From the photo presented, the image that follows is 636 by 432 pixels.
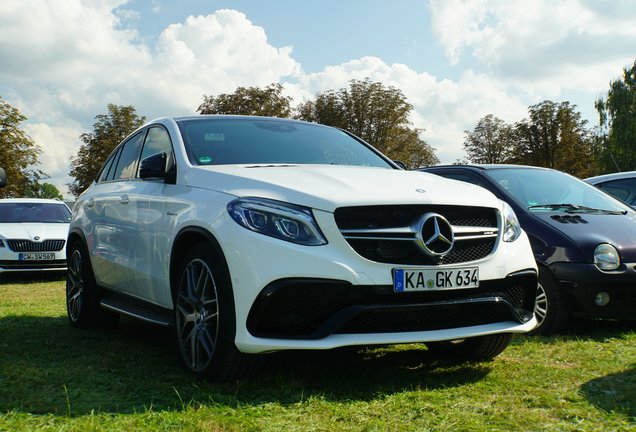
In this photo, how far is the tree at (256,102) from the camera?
4806cm

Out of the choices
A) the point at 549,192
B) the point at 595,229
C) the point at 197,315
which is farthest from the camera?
the point at 549,192

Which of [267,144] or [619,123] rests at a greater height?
[619,123]

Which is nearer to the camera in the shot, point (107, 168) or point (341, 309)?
point (341, 309)

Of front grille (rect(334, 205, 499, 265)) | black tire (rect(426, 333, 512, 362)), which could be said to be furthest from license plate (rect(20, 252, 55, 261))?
front grille (rect(334, 205, 499, 265))

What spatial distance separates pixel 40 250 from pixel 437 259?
1070 cm

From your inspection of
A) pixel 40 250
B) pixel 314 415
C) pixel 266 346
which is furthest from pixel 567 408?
pixel 40 250

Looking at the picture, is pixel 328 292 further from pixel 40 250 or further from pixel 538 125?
pixel 538 125

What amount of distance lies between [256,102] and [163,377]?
44.9 metres

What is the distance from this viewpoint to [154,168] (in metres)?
4.83

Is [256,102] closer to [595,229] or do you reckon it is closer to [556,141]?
[556,141]

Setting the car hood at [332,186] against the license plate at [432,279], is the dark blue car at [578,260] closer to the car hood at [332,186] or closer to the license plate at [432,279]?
the car hood at [332,186]

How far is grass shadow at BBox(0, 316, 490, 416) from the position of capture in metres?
3.76

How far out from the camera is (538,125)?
55250 mm

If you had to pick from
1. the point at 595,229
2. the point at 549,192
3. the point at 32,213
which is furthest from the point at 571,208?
the point at 32,213
